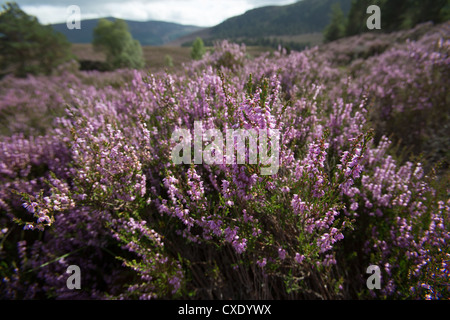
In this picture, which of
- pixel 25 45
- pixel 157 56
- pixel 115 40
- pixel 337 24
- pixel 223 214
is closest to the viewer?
pixel 223 214

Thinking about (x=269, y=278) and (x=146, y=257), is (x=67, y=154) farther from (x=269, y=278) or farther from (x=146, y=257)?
(x=269, y=278)

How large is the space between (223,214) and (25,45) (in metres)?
27.6

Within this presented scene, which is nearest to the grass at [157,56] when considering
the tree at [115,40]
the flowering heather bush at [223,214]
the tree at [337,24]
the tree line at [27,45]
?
the flowering heather bush at [223,214]

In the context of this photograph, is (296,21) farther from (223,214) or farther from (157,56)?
(223,214)

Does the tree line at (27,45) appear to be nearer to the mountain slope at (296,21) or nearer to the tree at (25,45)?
the tree at (25,45)

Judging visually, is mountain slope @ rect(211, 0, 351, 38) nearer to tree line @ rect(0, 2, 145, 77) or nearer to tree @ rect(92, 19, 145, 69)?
tree @ rect(92, 19, 145, 69)

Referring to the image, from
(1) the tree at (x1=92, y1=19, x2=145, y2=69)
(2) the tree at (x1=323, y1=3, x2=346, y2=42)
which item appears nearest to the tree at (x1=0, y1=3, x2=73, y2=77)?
(1) the tree at (x1=92, y1=19, x2=145, y2=69)

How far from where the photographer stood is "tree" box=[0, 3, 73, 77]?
1922cm

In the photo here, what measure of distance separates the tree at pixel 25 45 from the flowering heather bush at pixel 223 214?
23319mm

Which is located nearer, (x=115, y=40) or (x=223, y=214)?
(x=223, y=214)

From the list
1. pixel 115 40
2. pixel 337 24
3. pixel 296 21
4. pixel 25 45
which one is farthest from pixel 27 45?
pixel 296 21

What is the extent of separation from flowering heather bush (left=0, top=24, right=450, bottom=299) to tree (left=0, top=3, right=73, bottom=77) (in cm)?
2332

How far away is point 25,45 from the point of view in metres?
19.3

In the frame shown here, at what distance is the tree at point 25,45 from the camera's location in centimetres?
1922
